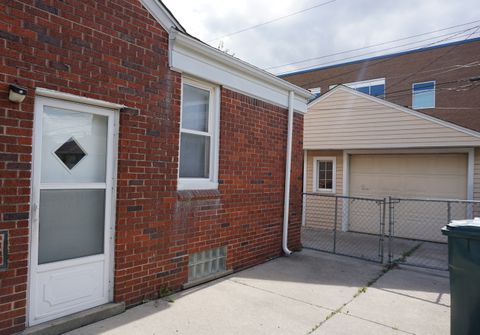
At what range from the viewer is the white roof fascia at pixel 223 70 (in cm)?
455

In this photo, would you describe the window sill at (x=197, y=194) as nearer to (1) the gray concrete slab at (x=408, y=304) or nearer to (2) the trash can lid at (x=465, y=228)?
(1) the gray concrete slab at (x=408, y=304)

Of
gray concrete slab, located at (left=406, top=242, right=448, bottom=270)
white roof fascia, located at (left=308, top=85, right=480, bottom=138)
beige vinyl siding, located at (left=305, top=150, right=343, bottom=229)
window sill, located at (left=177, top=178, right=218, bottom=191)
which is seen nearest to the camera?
window sill, located at (left=177, top=178, right=218, bottom=191)

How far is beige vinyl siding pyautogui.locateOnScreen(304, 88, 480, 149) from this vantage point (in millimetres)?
8602

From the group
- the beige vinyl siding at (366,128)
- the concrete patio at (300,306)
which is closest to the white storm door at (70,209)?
the concrete patio at (300,306)

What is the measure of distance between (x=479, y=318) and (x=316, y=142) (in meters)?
7.82

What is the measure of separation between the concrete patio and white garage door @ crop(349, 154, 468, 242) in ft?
11.6

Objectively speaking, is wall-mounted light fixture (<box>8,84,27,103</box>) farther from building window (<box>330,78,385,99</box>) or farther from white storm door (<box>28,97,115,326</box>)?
building window (<box>330,78,385,99</box>)

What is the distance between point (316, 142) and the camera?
10.5 m

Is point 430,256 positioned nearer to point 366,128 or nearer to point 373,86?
point 366,128

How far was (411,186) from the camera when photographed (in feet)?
31.1

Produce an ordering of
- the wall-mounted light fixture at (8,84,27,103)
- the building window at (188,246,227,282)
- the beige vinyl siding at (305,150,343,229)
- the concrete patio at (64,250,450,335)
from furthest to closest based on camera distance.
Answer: the beige vinyl siding at (305,150,343,229)
the building window at (188,246,227,282)
the concrete patio at (64,250,450,335)
the wall-mounted light fixture at (8,84,27,103)

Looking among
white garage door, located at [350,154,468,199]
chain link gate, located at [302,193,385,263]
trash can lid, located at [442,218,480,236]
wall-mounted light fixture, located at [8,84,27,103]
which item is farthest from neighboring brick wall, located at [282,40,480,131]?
wall-mounted light fixture, located at [8,84,27,103]

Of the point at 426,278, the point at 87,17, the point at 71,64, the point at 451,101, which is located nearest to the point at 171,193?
the point at 71,64

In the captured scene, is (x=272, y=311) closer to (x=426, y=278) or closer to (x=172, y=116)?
(x=172, y=116)
